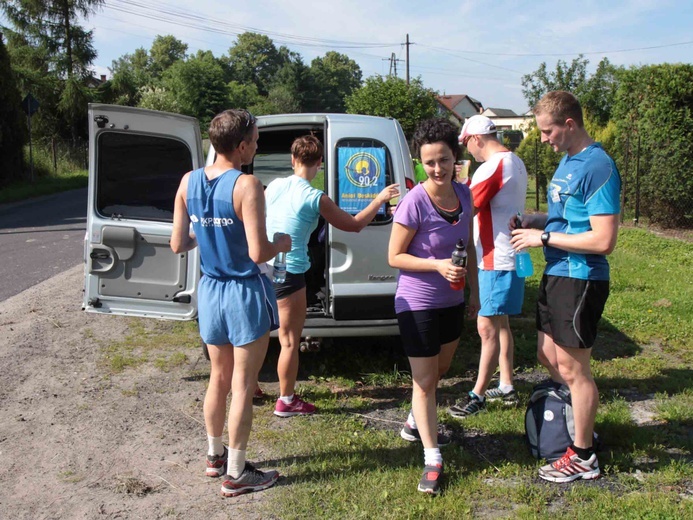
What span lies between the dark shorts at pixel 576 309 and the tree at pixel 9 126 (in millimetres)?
22274

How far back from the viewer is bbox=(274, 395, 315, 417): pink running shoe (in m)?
4.44

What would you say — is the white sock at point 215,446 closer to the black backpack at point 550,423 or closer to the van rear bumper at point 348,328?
the van rear bumper at point 348,328

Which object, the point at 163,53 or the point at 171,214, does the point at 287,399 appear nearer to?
the point at 171,214

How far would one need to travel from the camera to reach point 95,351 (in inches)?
234

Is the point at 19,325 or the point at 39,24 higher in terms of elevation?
the point at 39,24

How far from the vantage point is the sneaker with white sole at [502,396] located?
4516 mm

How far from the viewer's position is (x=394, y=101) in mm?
23453

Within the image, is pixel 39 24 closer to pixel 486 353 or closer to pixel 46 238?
pixel 46 238

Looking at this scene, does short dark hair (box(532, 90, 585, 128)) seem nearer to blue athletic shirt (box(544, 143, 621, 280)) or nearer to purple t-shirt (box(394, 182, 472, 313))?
blue athletic shirt (box(544, 143, 621, 280))

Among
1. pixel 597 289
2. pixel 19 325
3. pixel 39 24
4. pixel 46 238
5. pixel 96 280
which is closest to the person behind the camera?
pixel 597 289

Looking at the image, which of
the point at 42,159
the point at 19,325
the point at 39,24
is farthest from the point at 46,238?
the point at 39,24

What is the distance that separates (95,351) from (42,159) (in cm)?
2337

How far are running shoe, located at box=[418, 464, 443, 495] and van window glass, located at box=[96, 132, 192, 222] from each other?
9.50ft

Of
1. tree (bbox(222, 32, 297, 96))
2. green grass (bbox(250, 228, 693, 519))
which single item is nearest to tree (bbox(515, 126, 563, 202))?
green grass (bbox(250, 228, 693, 519))
